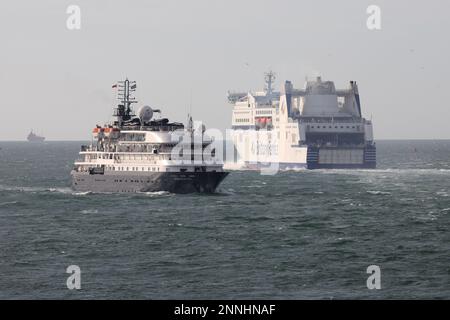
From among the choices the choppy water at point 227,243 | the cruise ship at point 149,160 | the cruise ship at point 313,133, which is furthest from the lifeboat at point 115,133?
the cruise ship at point 313,133

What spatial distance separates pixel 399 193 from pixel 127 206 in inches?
1129

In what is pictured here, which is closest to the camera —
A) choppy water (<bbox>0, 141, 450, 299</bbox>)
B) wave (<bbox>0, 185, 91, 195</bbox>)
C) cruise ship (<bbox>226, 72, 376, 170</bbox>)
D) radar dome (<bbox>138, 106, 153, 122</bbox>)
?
choppy water (<bbox>0, 141, 450, 299</bbox>)

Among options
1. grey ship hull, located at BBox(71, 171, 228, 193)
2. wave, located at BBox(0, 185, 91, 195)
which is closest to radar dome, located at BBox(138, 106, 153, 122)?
grey ship hull, located at BBox(71, 171, 228, 193)

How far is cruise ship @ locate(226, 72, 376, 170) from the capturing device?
13762cm

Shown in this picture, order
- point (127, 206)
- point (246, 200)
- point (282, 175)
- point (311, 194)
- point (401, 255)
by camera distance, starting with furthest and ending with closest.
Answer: point (282, 175) < point (311, 194) < point (246, 200) < point (127, 206) < point (401, 255)

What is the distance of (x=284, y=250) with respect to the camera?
51.2 metres

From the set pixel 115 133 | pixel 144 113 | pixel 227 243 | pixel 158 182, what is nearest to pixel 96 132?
pixel 115 133

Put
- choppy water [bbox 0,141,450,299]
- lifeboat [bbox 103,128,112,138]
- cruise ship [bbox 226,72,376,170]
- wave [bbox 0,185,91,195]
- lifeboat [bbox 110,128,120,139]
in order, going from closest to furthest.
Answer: choppy water [bbox 0,141,450,299] < lifeboat [bbox 110,128,120,139] < lifeboat [bbox 103,128,112,138] < wave [bbox 0,185,91,195] < cruise ship [bbox 226,72,376,170]

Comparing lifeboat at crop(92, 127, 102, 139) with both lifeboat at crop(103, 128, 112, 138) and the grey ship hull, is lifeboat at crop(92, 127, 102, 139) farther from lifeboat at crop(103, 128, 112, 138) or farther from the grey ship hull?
the grey ship hull

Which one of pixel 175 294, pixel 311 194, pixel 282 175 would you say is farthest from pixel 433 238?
pixel 282 175

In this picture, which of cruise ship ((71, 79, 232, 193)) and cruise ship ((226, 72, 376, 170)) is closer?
cruise ship ((71, 79, 232, 193))

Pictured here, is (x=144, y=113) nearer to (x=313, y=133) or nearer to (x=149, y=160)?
(x=149, y=160)

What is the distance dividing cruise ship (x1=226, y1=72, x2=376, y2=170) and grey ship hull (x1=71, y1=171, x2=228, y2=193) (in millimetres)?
53141

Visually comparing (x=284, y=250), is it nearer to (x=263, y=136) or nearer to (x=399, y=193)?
(x=399, y=193)
